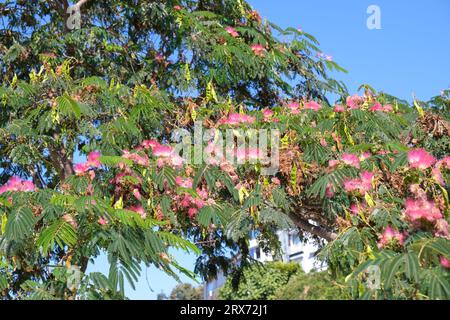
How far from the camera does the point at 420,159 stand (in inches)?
157

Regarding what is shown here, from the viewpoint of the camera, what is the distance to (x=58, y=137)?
595cm

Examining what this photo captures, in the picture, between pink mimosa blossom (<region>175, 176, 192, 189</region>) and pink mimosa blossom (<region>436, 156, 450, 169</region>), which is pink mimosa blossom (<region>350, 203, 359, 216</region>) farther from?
pink mimosa blossom (<region>175, 176, 192, 189</region>)

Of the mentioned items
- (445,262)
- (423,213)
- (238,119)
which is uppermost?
(238,119)

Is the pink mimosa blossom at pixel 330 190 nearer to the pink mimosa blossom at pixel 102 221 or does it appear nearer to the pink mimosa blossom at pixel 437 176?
the pink mimosa blossom at pixel 437 176

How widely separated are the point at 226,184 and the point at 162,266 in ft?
3.73

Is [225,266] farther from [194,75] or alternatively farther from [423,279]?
[423,279]

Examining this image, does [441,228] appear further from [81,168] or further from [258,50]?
[258,50]

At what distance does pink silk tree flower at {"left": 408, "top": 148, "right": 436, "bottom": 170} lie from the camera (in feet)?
13.0

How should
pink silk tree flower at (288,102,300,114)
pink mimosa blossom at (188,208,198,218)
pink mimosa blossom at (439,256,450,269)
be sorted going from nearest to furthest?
1. pink mimosa blossom at (439,256,450,269)
2. pink mimosa blossom at (188,208,198,218)
3. pink silk tree flower at (288,102,300,114)

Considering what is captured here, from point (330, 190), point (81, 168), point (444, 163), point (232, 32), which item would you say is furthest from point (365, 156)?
point (232, 32)

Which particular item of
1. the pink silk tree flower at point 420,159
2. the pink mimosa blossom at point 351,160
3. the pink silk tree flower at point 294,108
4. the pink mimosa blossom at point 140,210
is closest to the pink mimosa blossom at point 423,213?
the pink silk tree flower at point 420,159

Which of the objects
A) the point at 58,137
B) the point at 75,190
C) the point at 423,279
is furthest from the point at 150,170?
the point at 423,279

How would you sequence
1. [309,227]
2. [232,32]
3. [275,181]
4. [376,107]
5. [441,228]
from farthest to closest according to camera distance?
[232,32] < [376,107] < [309,227] < [275,181] < [441,228]

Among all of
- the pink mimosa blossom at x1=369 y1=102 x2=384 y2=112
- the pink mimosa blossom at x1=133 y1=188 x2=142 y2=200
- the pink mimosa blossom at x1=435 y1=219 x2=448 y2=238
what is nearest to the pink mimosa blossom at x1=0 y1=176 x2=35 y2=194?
the pink mimosa blossom at x1=133 y1=188 x2=142 y2=200
